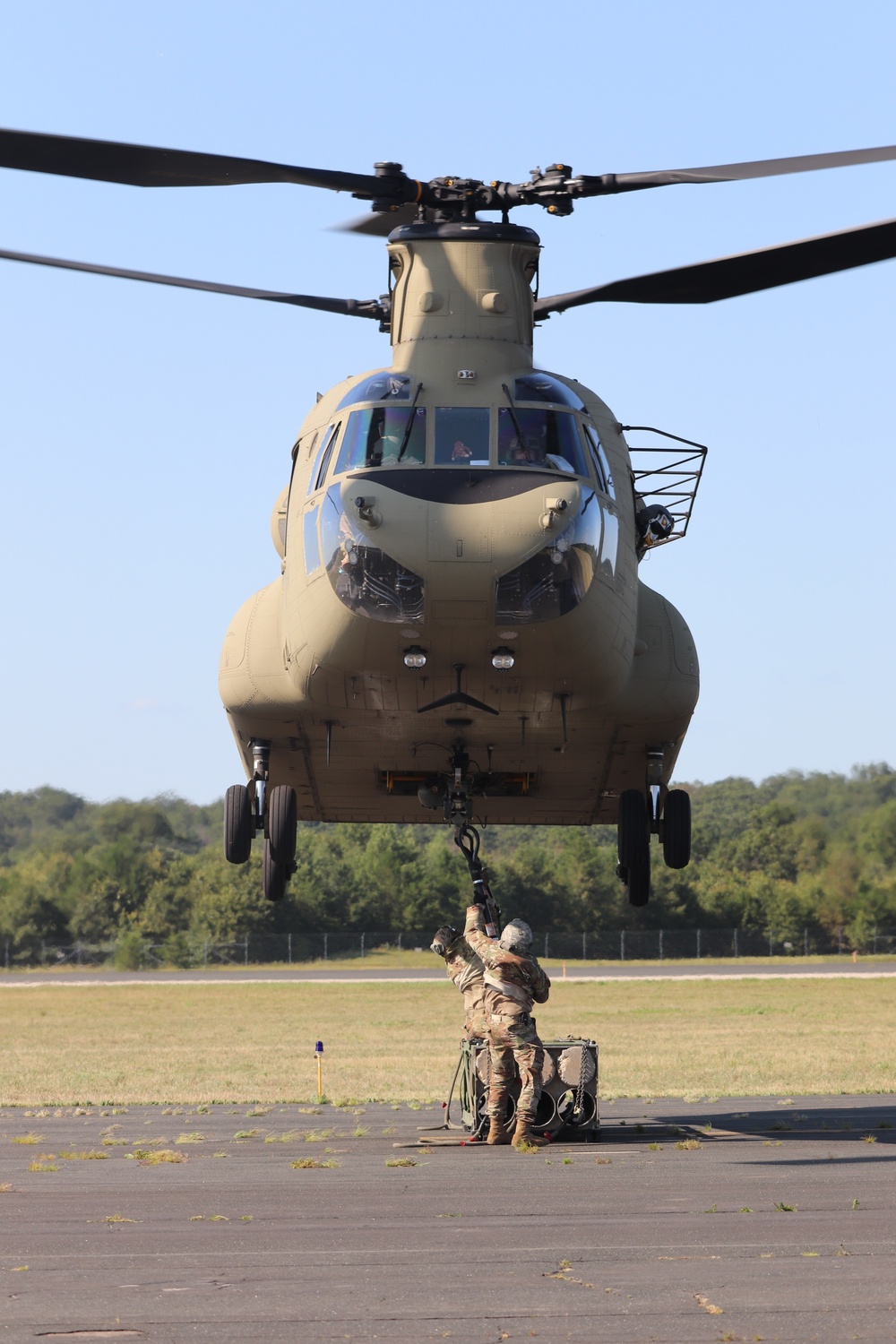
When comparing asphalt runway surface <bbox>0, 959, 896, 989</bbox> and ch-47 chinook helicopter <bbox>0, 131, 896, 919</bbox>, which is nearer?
ch-47 chinook helicopter <bbox>0, 131, 896, 919</bbox>

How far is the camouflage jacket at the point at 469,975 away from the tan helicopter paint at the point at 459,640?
71.5 inches

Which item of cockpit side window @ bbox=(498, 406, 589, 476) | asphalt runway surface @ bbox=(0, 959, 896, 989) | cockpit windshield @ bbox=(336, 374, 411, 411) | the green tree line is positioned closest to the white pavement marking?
asphalt runway surface @ bbox=(0, 959, 896, 989)

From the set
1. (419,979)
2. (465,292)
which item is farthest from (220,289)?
(419,979)

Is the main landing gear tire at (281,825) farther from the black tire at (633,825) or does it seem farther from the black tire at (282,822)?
the black tire at (633,825)

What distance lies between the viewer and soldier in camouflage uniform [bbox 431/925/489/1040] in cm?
1603

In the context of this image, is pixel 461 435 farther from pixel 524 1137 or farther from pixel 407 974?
pixel 407 974

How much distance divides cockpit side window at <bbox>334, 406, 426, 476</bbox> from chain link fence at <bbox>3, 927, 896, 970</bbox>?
59656 millimetres

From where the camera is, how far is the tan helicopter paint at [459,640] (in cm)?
1264

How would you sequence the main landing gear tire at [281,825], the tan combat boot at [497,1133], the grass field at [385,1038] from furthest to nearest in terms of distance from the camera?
1. the grass field at [385,1038]
2. the main landing gear tire at [281,825]
3. the tan combat boot at [497,1133]

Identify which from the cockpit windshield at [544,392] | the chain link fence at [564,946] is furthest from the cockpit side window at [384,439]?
the chain link fence at [564,946]

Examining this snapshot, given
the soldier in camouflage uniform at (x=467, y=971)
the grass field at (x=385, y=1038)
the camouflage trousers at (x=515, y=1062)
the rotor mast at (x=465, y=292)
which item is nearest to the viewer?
the camouflage trousers at (x=515, y=1062)

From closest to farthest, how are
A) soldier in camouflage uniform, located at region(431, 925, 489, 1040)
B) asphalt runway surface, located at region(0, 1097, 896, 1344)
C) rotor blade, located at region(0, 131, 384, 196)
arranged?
asphalt runway surface, located at region(0, 1097, 896, 1344), rotor blade, located at region(0, 131, 384, 196), soldier in camouflage uniform, located at region(431, 925, 489, 1040)

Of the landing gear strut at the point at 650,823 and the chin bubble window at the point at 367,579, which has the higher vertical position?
the chin bubble window at the point at 367,579

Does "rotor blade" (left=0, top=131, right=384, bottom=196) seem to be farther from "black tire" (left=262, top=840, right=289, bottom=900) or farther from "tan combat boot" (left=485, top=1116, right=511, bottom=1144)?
"tan combat boot" (left=485, top=1116, right=511, bottom=1144)
